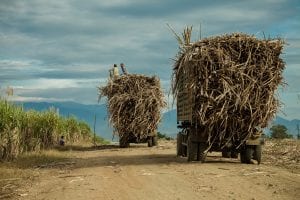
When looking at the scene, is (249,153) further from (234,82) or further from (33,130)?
(33,130)

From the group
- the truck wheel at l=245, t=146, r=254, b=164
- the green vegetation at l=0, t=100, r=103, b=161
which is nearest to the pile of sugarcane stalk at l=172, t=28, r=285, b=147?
the truck wheel at l=245, t=146, r=254, b=164

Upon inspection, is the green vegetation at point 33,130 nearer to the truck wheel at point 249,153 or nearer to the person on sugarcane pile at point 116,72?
the person on sugarcane pile at point 116,72

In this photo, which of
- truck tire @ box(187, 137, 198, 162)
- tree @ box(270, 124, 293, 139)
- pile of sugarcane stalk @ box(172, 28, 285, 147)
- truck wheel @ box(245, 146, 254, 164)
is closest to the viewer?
pile of sugarcane stalk @ box(172, 28, 285, 147)

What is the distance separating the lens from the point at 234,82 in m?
15.9

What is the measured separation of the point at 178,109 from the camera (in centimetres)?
1961

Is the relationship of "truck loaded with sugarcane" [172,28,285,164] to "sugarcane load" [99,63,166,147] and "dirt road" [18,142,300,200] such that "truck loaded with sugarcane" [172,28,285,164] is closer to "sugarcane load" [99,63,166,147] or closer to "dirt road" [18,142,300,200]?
"dirt road" [18,142,300,200]

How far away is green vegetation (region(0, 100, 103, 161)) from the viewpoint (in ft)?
61.5

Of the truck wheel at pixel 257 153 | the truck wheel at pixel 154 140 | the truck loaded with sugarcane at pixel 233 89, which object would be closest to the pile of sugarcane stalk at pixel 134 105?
the truck wheel at pixel 154 140

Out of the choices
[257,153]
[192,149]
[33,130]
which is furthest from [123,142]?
[257,153]

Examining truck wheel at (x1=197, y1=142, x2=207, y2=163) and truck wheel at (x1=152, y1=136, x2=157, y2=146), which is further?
truck wheel at (x1=152, y1=136, x2=157, y2=146)

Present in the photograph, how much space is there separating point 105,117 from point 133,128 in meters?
1.96

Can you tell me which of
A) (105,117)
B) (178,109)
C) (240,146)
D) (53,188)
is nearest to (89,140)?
(105,117)

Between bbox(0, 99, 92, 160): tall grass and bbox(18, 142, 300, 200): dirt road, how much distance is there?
3048 mm

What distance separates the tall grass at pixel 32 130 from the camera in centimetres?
1875
